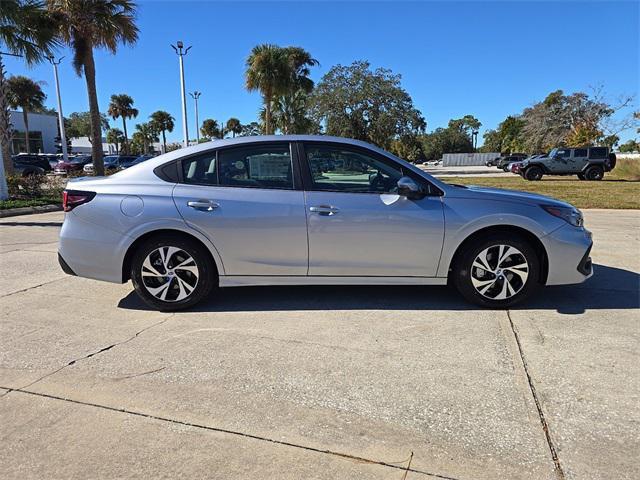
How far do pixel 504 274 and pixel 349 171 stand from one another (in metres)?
1.74

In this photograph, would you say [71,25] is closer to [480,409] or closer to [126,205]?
[126,205]

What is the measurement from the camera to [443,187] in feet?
13.8

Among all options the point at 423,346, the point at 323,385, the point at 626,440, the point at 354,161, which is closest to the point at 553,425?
the point at 626,440

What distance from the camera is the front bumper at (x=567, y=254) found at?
162 inches

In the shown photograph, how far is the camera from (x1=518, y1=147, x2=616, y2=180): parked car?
24.4 meters

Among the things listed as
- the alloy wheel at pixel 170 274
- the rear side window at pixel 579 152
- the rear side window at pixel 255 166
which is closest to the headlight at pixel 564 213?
the rear side window at pixel 255 166

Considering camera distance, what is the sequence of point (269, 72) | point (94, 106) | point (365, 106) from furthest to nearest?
1. point (365, 106)
2. point (269, 72)
3. point (94, 106)

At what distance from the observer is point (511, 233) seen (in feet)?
13.7

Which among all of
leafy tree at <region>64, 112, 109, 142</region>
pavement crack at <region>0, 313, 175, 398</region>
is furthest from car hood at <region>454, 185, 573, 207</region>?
leafy tree at <region>64, 112, 109, 142</region>

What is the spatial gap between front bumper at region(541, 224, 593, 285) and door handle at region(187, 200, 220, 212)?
9.96 ft

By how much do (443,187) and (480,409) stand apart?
216 centimetres

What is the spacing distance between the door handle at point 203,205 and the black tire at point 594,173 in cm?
2601

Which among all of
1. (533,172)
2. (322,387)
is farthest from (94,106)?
(533,172)

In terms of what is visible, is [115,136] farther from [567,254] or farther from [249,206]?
[567,254]
